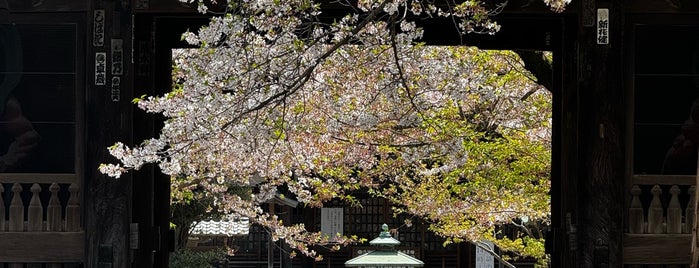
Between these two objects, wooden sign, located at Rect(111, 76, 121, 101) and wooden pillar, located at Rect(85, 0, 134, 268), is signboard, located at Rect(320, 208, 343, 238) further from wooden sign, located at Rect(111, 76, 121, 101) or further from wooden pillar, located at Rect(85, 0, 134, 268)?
wooden sign, located at Rect(111, 76, 121, 101)

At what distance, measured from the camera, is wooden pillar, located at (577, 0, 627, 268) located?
26.5 ft

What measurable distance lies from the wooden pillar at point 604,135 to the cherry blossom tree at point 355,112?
81 cm

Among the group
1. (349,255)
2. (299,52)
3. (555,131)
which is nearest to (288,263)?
(349,255)

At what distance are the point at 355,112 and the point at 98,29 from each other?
3.34 metres

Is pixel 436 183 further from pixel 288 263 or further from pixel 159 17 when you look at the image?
pixel 288 263

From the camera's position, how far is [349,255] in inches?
1045

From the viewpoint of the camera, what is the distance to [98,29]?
808 cm

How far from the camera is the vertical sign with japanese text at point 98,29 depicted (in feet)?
26.5

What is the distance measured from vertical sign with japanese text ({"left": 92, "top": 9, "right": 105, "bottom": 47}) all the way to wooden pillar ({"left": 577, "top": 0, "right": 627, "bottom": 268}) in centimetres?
332
